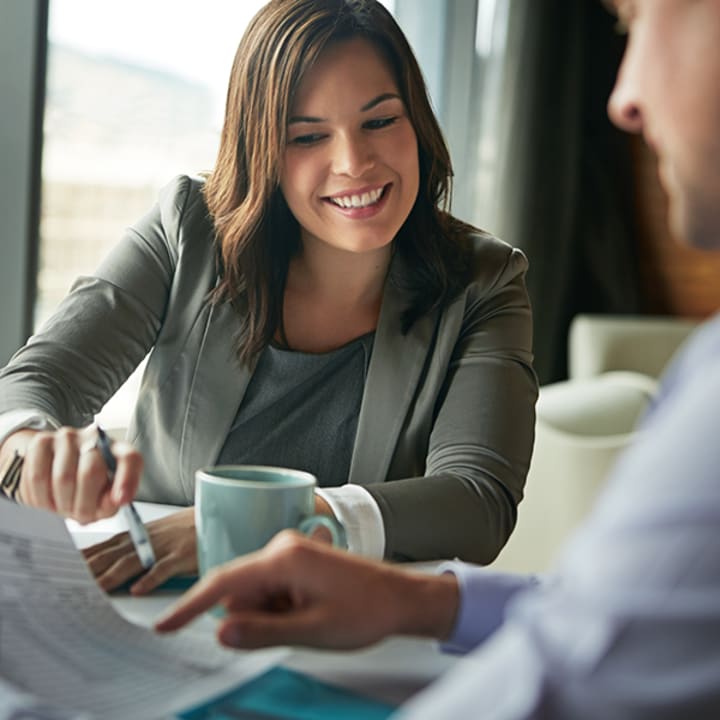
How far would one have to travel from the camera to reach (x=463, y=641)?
2.82 feet

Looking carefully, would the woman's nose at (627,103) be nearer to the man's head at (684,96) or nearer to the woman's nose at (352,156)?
the man's head at (684,96)

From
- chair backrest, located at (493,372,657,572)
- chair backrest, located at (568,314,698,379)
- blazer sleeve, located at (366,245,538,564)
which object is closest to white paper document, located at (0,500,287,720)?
blazer sleeve, located at (366,245,538,564)

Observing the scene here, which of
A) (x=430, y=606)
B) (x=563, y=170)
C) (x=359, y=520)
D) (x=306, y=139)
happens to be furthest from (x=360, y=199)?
(x=563, y=170)

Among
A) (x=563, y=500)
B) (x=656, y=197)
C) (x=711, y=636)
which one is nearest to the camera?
(x=711, y=636)

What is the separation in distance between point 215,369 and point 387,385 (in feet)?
0.80

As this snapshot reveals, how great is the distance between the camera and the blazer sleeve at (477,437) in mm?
1214

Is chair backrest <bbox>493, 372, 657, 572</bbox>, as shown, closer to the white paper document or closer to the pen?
the pen

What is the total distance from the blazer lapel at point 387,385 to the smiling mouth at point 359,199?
0.14 metres

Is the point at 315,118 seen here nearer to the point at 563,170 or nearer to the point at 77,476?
the point at 77,476

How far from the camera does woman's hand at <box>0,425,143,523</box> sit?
0.97 meters

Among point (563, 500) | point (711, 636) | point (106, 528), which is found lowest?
point (563, 500)

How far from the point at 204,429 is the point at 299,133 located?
1.45ft

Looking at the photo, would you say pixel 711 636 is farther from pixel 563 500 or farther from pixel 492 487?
pixel 563 500

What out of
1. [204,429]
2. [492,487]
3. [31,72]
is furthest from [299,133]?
[31,72]
